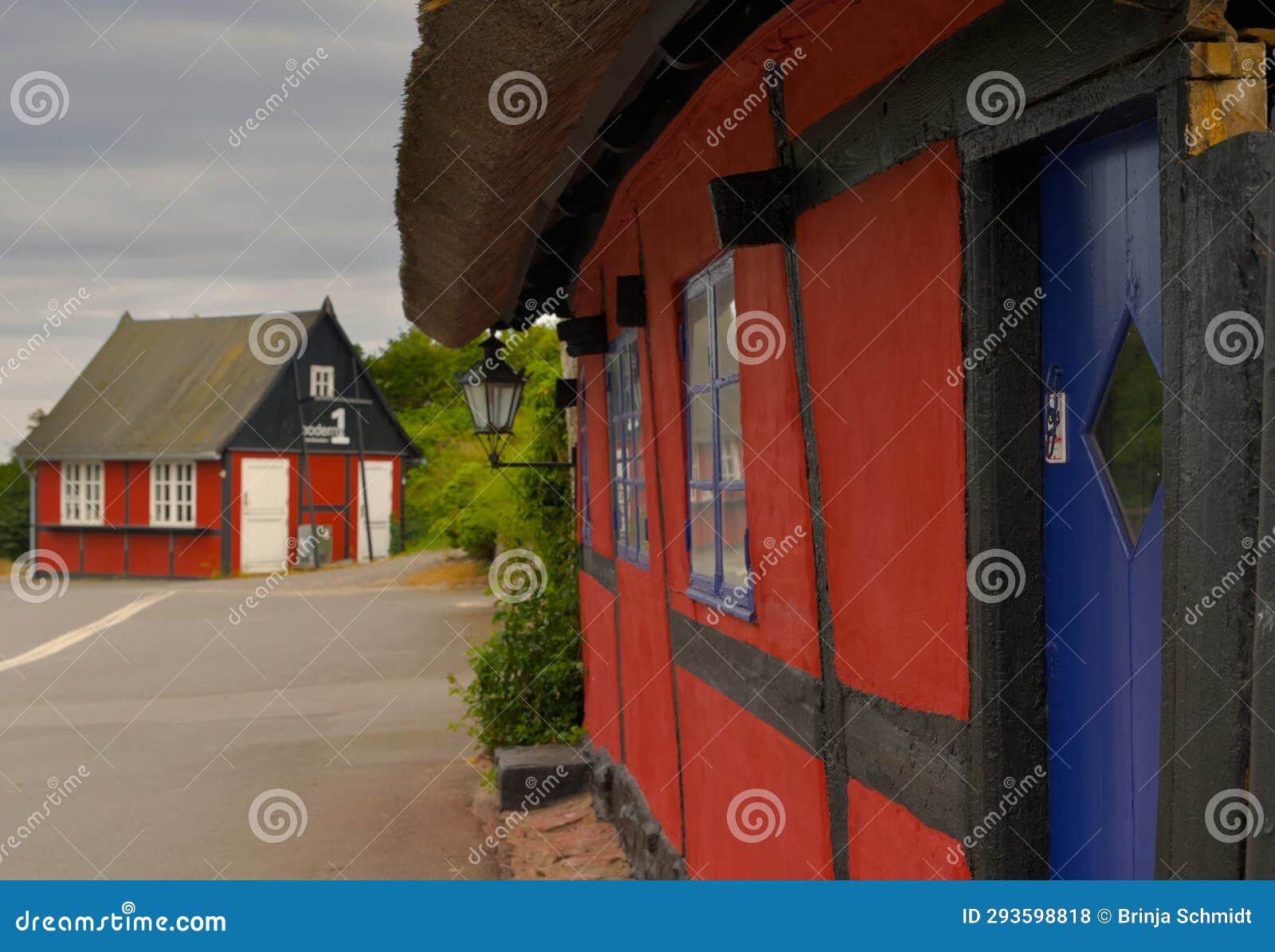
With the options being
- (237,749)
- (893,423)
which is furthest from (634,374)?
(237,749)

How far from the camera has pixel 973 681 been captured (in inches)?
87.4

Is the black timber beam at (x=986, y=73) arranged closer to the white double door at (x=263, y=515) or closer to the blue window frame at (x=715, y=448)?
the blue window frame at (x=715, y=448)

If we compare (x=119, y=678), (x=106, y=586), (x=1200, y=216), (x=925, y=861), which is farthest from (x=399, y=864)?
(x=106, y=586)

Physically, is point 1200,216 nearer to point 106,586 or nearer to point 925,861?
point 925,861

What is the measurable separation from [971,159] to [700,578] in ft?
7.83

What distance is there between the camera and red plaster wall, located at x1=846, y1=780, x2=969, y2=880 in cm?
237

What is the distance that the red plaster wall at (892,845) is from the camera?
7.77 ft

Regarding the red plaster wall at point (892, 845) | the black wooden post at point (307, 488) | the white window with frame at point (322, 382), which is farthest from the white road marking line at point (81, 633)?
the red plaster wall at point (892, 845)

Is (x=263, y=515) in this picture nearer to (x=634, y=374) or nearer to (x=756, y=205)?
(x=634, y=374)

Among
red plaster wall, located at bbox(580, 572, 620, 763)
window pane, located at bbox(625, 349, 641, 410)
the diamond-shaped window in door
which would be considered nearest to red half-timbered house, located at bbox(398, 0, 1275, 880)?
the diamond-shaped window in door

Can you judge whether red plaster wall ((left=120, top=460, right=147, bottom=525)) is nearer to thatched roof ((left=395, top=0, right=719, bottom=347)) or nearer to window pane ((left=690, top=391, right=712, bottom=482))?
thatched roof ((left=395, top=0, right=719, bottom=347))

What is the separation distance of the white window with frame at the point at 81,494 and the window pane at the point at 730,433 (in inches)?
1104

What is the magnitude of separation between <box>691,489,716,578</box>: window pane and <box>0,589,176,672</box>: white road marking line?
37.7ft

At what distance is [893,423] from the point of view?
2.52 metres
